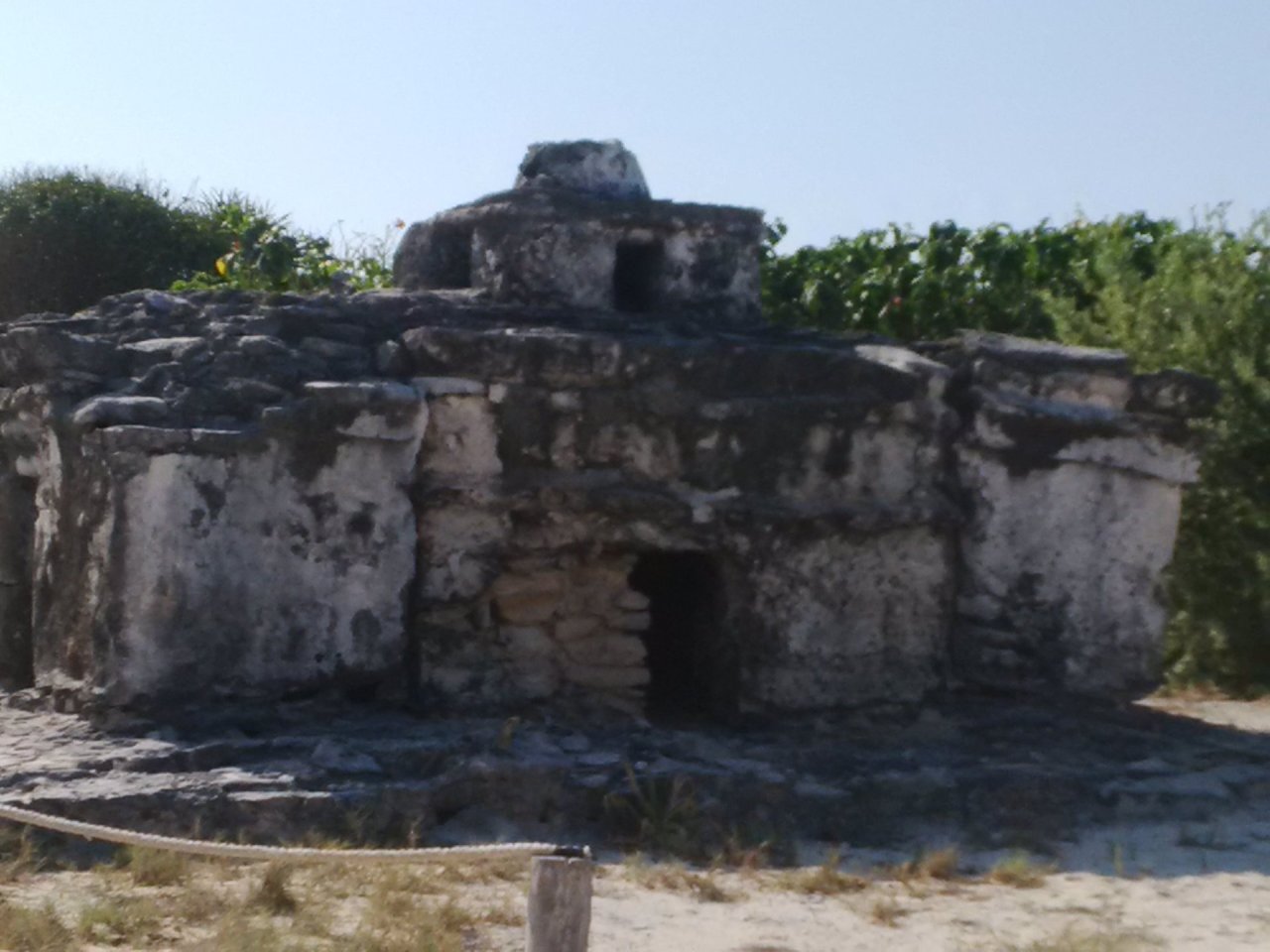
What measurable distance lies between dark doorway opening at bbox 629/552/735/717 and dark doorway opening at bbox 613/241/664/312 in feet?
4.15

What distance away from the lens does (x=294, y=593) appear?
727 cm

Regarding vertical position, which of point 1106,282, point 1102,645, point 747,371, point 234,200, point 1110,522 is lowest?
point 1102,645

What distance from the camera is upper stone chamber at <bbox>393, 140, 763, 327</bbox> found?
8.64 m

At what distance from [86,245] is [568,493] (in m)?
13.0

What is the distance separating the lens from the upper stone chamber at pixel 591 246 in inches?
340

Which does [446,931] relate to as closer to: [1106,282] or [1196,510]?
[1196,510]

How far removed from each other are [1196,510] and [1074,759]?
14.8 feet

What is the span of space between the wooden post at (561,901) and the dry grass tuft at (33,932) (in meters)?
1.77

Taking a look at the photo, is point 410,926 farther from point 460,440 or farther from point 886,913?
point 460,440

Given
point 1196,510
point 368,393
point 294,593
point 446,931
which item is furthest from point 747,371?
point 1196,510

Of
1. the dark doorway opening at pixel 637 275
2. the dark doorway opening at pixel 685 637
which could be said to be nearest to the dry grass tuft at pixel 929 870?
the dark doorway opening at pixel 685 637

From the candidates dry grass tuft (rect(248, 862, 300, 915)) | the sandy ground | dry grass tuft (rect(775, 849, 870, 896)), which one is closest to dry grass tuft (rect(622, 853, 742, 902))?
the sandy ground

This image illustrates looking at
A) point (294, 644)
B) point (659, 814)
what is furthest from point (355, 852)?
point (294, 644)

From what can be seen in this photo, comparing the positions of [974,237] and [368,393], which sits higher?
[974,237]
